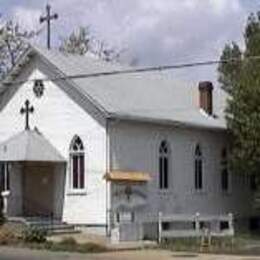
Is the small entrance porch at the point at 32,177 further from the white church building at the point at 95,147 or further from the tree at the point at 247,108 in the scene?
the tree at the point at 247,108

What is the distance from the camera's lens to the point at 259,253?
101 ft

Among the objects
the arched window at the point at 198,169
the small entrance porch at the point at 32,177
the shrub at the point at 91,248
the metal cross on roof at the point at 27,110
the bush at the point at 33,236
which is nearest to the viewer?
the shrub at the point at 91,248

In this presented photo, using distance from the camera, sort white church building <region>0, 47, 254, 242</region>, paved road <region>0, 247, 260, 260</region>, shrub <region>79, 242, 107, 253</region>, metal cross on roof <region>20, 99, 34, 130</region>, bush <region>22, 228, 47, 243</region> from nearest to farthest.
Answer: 1. paved road <region>0, 247, 260, 260</region>
2. shrub <region>79, 242, 107, 253</region>
3. bush <region>22, 228, 47, 243</region>
4. white church building <region>0, 47, 254, 242</region>
5. metal cross on roof <region>20, 99, 34, 130</region>

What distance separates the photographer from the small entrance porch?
37656mm

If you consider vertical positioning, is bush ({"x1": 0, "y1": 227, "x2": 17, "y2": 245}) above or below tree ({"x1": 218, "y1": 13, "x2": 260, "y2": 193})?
below

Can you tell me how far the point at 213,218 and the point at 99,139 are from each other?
5626 mm

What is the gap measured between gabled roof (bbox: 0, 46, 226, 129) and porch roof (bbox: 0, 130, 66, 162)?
2874 millimetres

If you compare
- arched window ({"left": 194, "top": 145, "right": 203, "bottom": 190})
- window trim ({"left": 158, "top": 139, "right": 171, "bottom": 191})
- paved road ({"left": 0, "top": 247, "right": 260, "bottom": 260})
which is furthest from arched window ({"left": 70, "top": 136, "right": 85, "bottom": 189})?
paved road ({"left": 0, "top": 247, "right": 260, "bottom": 260})

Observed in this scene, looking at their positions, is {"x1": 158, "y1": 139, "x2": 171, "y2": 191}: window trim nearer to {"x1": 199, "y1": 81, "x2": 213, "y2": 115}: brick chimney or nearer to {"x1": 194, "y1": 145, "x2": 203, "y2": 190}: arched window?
{"x1": 194, "y1": 145, "x2": 203, "y2": 190}: arched window

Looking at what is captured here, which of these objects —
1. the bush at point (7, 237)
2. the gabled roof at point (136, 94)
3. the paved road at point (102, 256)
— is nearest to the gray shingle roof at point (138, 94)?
the gabled roof at point (136, 94)

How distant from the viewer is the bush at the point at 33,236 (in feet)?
106

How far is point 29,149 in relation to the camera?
3750 centimetres

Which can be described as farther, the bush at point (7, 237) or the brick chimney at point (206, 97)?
the brick chimney at point (206, 97)

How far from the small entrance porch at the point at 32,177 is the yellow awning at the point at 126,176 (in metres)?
2.69
